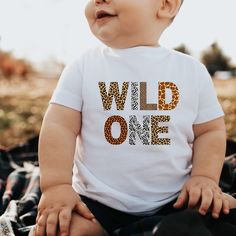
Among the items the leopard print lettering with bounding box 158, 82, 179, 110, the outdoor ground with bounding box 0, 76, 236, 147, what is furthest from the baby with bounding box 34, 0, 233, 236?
the outdoor ground with bounding box 0, 76, 236, 147

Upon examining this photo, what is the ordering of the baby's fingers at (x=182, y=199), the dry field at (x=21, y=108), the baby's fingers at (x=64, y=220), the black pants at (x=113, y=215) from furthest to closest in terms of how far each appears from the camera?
the dry field at (x=21, y=108) < the black pants at (x=113, y=215) < the baby's fingers at (x=182, y=199) < the baby's fingers at (x=64, y=220)

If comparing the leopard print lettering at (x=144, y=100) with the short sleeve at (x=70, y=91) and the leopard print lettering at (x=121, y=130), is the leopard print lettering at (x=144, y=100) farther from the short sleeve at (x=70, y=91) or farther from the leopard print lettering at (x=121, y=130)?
the short sleeve at (x=70, y=91)

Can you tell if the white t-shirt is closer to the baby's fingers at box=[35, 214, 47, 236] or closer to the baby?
the baby

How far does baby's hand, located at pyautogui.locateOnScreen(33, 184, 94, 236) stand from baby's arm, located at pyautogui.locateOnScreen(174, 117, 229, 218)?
268 millimetres

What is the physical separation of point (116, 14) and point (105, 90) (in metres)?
0.22

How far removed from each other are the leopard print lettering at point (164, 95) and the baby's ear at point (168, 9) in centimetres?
23

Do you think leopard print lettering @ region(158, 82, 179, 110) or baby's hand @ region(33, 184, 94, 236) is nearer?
baby's hand @ region(33, 184, 94, 236)

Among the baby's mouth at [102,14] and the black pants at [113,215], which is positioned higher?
the baby's mouth at [102,14]

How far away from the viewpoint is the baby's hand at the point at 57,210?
1.25 m

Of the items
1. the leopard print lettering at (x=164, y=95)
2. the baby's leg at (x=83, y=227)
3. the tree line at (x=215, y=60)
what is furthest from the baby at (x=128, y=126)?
the tree line at (x=215, y=60)

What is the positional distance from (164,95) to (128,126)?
14cm

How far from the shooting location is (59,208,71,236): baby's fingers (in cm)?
124

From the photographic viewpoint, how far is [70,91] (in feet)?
4.85

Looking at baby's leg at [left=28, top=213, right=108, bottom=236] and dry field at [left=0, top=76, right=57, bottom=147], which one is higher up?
baby's leg at [left=28, top=213, right=108, bottom=236]
